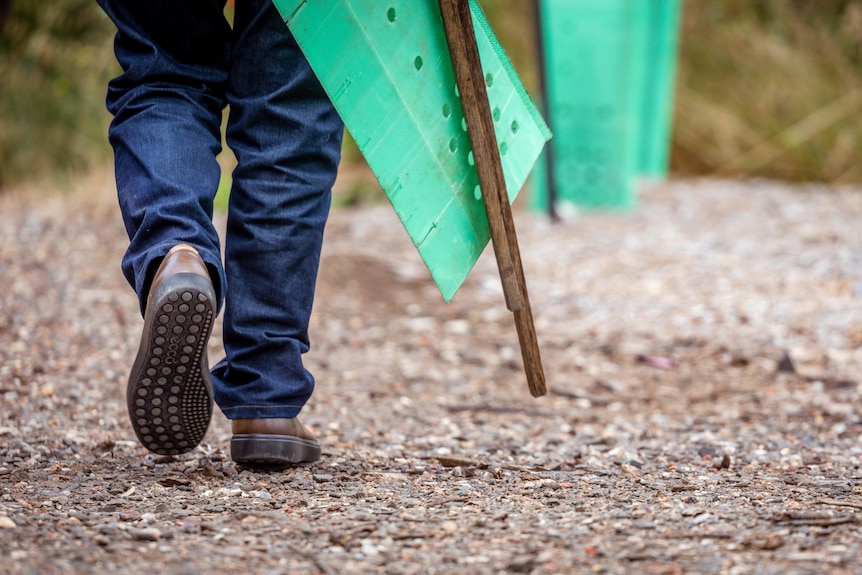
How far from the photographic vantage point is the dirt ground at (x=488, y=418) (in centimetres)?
115

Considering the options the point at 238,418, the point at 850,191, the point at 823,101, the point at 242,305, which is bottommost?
the point at 238,418

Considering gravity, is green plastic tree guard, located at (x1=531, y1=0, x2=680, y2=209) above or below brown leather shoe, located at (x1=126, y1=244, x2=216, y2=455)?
above

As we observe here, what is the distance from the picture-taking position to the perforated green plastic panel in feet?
4.38

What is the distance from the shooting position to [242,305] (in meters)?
1.42

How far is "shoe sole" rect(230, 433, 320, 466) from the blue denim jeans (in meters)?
0.03

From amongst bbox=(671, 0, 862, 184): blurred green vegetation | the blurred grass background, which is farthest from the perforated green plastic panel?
bbox=(671, 0, 862, 184): blurred green vegetation

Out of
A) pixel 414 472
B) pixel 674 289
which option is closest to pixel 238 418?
pixel 414 472

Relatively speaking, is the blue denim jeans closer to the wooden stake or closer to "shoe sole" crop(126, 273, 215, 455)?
"shoe sole" crop(126, 273, 215, 455)

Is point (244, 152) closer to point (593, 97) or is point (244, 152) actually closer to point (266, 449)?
point (266, 449)

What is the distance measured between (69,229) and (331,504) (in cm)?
269

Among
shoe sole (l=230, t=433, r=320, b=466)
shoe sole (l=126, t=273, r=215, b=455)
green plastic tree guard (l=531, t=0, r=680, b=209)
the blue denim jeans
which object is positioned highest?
green plastic tree guard (l=531, t=0, r=680, b=209)

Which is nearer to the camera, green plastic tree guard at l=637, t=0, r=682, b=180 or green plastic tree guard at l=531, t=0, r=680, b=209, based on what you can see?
green plastic tree guard at l=531, t=0, r=680, b=209

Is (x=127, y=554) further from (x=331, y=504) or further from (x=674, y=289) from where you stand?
(x=674, y=289)

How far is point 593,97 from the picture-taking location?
15.4ft
